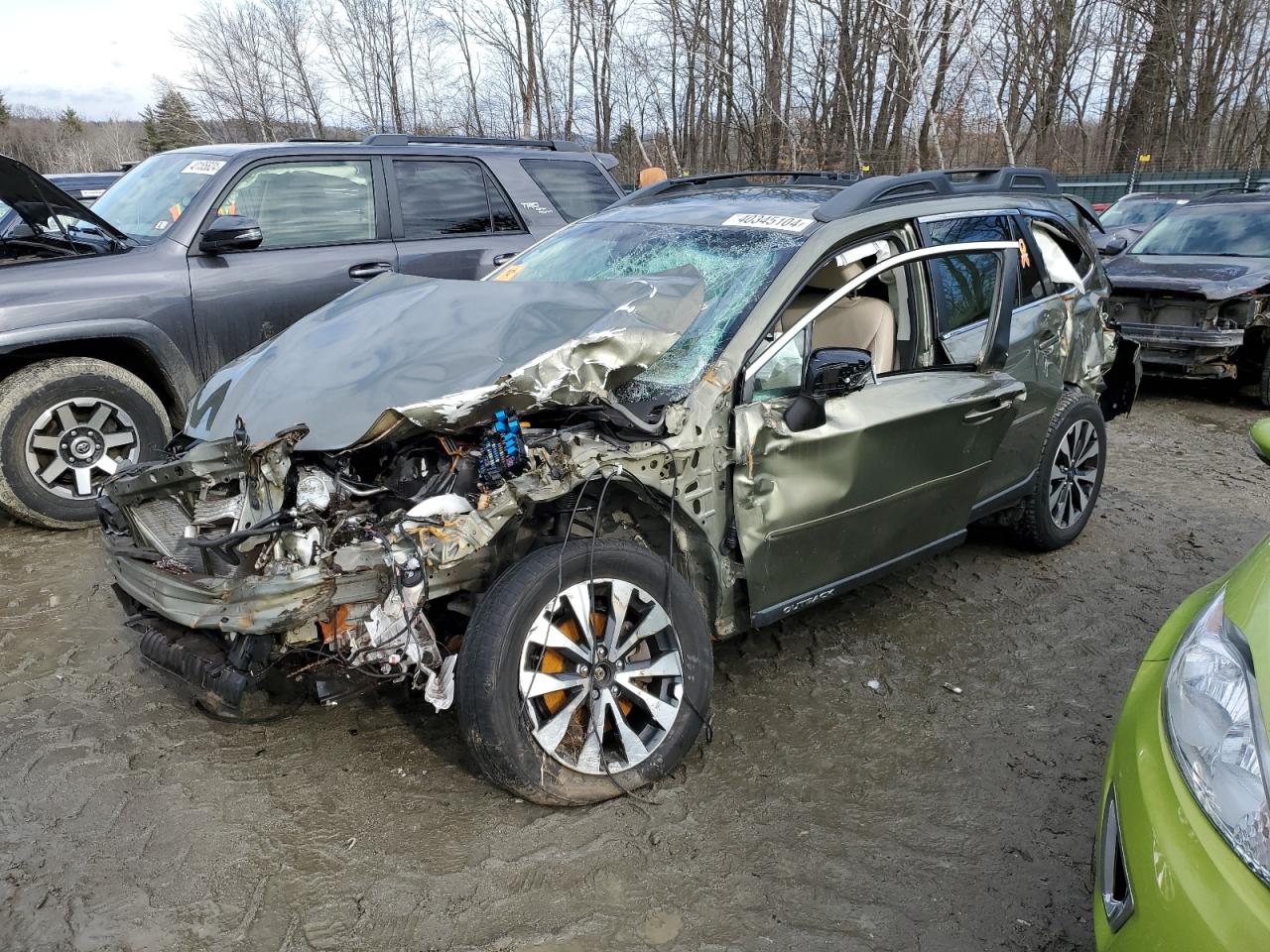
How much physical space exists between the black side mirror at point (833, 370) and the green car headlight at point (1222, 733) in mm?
1290

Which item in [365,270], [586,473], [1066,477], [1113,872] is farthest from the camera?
[365,270]

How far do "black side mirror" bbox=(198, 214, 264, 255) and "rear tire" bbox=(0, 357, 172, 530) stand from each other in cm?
88

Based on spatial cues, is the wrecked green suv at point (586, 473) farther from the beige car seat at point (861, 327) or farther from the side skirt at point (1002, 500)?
the side skirt at point (1002, 500)

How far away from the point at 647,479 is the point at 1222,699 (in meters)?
1.61

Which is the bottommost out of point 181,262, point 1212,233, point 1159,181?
point 1212,233

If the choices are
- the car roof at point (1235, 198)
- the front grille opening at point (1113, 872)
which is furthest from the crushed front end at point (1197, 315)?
the front grille opening at point (1113, 872)

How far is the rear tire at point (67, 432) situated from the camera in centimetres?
486

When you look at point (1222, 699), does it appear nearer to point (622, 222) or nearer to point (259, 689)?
point (259, 689)

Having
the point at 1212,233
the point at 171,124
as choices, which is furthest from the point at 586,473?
the point at 171,124

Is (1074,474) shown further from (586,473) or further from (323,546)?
(323,546)

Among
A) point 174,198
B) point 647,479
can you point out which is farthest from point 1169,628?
point 174,198

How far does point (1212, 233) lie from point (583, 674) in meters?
9.20

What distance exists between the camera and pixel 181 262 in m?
5.36

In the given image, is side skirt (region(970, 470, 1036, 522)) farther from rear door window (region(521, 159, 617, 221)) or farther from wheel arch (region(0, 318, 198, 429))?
wheel arch (region(0, 318, 198, 429))
